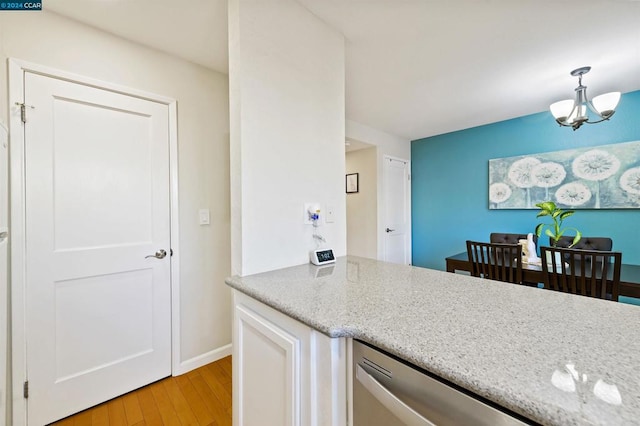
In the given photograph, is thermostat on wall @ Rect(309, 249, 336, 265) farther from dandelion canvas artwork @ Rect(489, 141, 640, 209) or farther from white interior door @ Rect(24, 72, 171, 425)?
dandelion canvas artwork @ Rect(489, 141, 640, 209)

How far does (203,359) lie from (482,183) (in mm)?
3905

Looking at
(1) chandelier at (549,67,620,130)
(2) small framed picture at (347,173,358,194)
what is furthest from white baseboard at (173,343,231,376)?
(1) chandelier at (549,67,620,130)

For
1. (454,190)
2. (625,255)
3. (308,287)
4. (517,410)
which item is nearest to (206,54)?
(308,287)

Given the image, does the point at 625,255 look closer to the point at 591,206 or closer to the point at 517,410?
the point at 591,206

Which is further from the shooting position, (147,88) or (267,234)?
(147,88)

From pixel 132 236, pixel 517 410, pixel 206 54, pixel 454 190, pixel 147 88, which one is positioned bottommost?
pixel 517 410

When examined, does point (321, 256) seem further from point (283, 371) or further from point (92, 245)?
point (92, 245)

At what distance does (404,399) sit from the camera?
626mm

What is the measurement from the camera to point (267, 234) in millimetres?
1278

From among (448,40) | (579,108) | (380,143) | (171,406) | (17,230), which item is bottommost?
(171,406)

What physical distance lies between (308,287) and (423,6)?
1697 mm

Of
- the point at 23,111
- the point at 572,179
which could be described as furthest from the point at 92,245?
A: the point at 572,179

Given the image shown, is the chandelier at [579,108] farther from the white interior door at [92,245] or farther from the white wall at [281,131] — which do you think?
the white interior door at [92,245]

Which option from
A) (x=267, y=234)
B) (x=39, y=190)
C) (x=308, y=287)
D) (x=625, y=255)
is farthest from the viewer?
(x=625, y=255)
